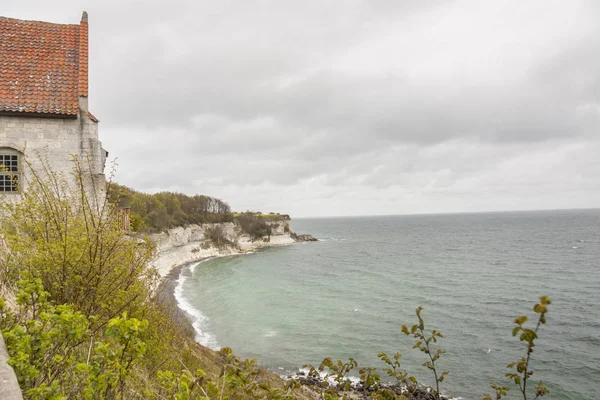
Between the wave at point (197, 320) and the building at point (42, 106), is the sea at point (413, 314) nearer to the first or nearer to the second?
the wave at point (197, 320)

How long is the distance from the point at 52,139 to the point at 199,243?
62075 mm

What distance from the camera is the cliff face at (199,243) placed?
56.0 meters

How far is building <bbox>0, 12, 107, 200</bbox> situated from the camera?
1399 centimetres

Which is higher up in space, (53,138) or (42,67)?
(42,67)

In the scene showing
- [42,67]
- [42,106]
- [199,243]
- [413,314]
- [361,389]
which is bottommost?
[413,314]

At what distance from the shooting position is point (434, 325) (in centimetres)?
2848

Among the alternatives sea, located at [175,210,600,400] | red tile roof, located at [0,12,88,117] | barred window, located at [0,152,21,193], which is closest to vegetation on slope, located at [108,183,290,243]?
sea, located at [175,210,600,400]

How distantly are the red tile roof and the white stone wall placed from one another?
46 cm

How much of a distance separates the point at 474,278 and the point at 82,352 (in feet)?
162

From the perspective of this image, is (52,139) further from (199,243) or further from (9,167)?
(199,243)

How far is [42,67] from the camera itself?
15180 mm

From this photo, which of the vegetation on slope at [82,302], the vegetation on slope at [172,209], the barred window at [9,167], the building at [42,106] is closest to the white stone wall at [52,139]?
the building at [42,106]

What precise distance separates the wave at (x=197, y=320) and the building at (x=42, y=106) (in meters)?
15.2

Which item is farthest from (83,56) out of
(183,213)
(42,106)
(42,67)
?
(183,213)
